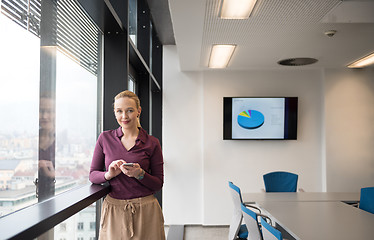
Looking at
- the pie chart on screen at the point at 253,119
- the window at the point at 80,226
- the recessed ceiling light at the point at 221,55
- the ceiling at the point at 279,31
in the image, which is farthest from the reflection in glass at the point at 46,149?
the pie chart on screen at the point at 253,119

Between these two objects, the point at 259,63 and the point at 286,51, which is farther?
the point at 259,63

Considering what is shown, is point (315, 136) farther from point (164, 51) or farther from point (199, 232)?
point (164, 51)

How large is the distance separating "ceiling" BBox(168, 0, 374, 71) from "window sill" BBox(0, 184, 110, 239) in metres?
2.06

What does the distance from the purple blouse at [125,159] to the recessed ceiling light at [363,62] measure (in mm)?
4543

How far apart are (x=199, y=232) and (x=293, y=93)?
3230mm

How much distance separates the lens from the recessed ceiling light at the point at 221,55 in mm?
4883

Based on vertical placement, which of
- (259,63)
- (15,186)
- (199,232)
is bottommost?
(199,232)

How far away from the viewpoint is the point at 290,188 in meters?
5.30

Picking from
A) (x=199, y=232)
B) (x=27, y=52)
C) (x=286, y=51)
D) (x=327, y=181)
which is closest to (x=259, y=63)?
(x=286, y=51)

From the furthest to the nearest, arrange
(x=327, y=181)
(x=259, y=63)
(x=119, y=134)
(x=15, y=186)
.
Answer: (x=327, y=181), (x=259, y=63), (x=119, y=134), (x=15, y=186)

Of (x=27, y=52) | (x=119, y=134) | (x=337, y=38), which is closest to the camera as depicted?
(x=27, y=52)

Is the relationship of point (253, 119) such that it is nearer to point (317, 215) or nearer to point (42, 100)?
point (317, 215)

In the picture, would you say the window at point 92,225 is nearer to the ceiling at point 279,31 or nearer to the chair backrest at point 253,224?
the chair backrest at point 253,224

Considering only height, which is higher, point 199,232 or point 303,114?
point 303,114
